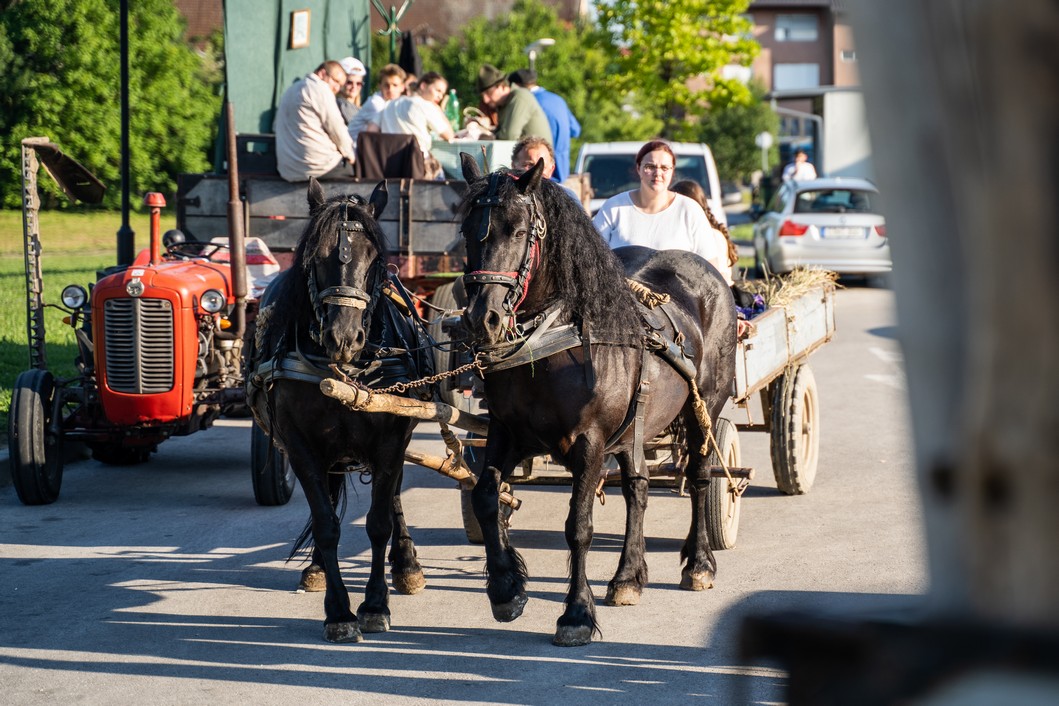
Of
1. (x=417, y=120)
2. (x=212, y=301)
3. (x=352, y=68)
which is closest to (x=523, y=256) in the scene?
(x=212, y=301)

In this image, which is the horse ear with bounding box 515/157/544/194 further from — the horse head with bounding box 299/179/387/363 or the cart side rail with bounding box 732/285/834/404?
the cart side rail with bounding box 732/285/834/404

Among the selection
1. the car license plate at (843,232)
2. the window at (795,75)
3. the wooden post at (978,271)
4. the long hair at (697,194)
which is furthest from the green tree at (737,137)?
the wooden post at (978,271)

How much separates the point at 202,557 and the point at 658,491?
330 centimetres

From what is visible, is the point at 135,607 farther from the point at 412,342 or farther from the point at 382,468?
the point at 412,342

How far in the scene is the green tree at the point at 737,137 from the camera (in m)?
50.6

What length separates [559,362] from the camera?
5570mm

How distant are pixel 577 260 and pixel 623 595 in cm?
165

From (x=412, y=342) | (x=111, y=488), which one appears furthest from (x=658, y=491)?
(x=111, y=488)

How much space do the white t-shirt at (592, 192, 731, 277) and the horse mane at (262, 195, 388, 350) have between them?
2.17 metres

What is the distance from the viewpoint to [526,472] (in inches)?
273

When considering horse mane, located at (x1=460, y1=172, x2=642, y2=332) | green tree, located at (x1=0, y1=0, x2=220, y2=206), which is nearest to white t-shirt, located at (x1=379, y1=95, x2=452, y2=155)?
horse mane, located at (x1=460, y1=172, x2=642, y2=332)

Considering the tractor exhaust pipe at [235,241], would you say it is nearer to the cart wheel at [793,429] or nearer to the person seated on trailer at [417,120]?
the person seated on trailer at [417,120]

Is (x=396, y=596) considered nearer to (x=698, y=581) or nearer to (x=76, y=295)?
(x=698, y=581)

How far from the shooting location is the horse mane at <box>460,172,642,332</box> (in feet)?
18.1
